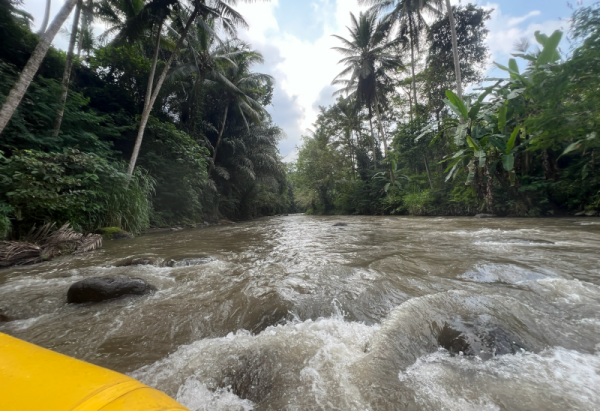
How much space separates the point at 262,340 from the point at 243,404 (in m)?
0.50

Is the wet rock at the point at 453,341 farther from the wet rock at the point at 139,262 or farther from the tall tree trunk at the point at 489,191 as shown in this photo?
the tall tree trunk at the point at 489,191

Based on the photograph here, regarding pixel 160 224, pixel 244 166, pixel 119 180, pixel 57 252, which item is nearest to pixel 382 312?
pixel 57 252

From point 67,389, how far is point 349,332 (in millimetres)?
1586

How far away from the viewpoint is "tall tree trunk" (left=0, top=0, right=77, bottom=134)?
5.04 m

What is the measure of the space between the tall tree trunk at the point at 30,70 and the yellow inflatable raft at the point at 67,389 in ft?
22.4

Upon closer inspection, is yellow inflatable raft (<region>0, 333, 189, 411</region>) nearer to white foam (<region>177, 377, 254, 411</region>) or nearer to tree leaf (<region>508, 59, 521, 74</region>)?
white foam (<region>177, 377, 254, 411</region>)

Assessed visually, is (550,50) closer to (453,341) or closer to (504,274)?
(504,274)

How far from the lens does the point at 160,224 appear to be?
32.2 ft

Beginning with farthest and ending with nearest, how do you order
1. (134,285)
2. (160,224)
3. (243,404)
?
(160,224), (134,285), (243,404)

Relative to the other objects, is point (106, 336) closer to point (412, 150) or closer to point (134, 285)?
point (134, 285)

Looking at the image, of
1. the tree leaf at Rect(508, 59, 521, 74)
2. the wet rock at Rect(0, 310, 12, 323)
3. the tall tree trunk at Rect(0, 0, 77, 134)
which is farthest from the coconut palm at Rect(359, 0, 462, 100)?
the wet rock at Rect(0, 310, 12, 323)

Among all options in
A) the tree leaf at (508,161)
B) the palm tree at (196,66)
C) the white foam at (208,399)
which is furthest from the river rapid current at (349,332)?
the palm tree at (196,66)

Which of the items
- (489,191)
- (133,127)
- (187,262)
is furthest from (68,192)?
(489,191)

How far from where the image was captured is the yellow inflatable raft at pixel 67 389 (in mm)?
498
